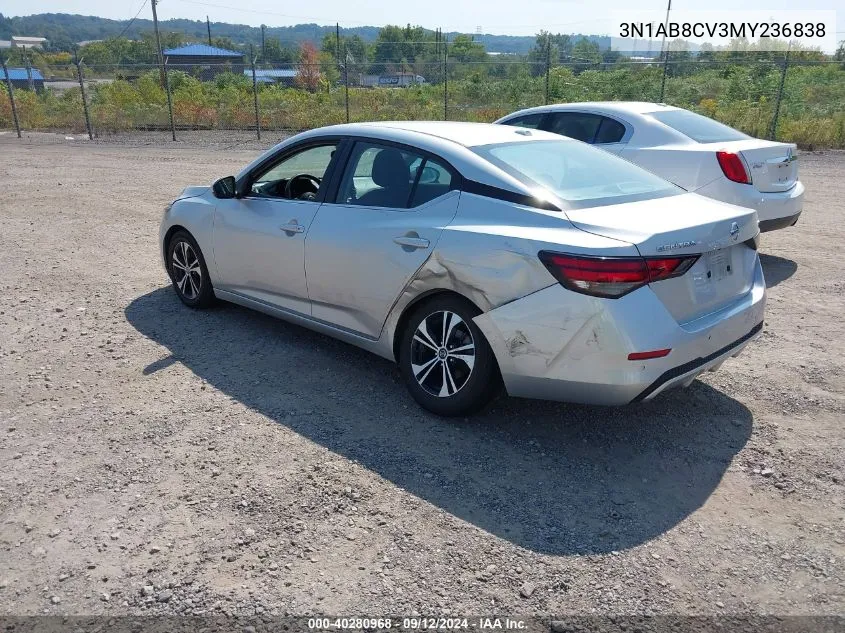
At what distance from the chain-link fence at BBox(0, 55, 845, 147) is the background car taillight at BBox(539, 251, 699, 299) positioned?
16.9 m

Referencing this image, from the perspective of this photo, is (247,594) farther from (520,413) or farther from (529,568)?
(520,413)

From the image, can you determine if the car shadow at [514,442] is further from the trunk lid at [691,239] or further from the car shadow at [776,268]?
the car shadow at [776,268]

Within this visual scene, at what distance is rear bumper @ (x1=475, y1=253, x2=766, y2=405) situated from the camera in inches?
138

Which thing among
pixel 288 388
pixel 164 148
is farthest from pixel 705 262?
pixel 164 148

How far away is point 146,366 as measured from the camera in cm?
509

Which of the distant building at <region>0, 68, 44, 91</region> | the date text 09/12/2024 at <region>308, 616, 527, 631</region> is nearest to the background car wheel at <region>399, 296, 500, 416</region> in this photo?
the date text 09/12/2024 at <region>308, 616, 527, 631</region>

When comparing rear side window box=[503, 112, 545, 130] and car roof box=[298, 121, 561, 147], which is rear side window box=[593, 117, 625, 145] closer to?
rear side window box=[503, 112, 545, 130]

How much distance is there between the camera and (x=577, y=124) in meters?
8.20

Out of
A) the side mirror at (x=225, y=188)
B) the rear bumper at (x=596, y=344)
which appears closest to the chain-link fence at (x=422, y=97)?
the side mirror at (x=225, y=188)

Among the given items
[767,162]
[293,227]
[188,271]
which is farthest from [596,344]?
[767,162]

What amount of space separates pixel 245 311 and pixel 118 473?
8.79 feet

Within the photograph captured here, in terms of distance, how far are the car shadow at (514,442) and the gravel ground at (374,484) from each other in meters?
0.01

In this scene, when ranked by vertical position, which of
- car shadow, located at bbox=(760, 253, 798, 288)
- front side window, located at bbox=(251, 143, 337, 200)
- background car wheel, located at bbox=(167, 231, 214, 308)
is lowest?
car shadow, located at bbox=(760, 253, 798, 288)

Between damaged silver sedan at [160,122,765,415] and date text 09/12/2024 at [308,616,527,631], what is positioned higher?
damaged silver sedan at [160,122,765,415]
